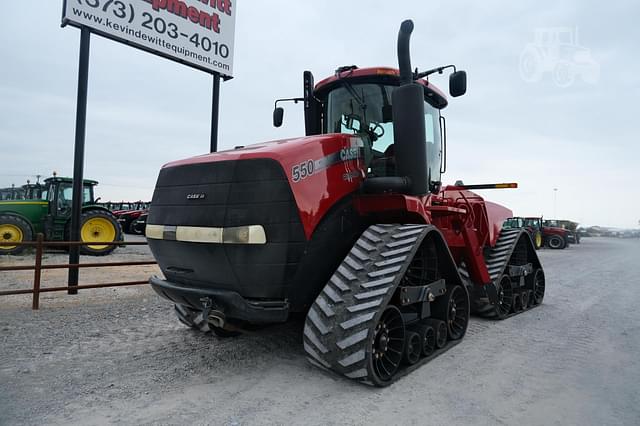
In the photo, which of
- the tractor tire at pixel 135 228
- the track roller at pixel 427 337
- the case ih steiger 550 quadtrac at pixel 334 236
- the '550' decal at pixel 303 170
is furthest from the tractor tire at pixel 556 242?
the '550' decal at pixel 303 170

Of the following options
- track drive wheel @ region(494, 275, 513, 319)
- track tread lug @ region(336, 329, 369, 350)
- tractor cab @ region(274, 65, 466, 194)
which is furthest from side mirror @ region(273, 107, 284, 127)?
track drive wheel @ region(494, 275, 513, 319)

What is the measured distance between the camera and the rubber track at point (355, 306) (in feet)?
10.7

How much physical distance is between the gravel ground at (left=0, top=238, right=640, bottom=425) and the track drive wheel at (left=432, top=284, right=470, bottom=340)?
0.19 m

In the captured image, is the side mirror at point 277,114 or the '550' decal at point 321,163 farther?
the side mirror at point 277,114

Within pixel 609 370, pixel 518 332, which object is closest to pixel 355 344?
pixel 609 370

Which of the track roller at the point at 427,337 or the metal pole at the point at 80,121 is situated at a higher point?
the metal pole at the point at 80,121

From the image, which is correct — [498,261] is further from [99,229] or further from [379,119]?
[99,229]

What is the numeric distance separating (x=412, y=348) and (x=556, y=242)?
1072 inches

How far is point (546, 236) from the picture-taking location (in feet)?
91.1

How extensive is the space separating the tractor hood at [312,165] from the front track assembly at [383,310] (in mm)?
494

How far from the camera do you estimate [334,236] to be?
3.90 meters

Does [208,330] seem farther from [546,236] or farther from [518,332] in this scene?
[546,236]

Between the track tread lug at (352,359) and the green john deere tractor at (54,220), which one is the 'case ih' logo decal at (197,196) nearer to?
the track tread lug at (352,359)

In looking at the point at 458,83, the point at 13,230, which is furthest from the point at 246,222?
the point at 13,230
